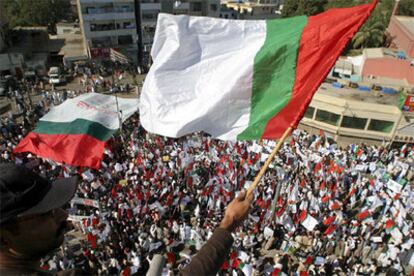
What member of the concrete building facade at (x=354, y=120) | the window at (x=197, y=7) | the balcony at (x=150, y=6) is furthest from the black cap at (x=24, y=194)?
the window at (x=197, y=7)

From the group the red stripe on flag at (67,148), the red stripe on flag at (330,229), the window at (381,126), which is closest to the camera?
the red stripe on flag at (330,229)

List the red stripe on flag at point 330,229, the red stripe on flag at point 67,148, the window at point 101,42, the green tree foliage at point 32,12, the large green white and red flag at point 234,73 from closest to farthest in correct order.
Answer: the large green white and red flag at point 234,73 < the red stripe on flag at point 330,229 < the red stripe on flag at point 67,148 < the window at point 101,42 < the green tree foliage at point 32,12

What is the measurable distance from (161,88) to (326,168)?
12.0 metres

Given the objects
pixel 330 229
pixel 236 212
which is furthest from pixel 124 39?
pixel 236 212

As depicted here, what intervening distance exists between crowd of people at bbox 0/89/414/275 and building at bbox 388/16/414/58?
24.6 metres

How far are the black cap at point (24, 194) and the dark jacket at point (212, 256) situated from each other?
1.08 m

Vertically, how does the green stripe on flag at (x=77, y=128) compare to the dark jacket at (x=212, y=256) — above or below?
below

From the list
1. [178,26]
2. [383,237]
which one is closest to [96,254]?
[178,26]

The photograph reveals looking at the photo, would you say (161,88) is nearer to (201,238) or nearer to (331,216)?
(201,238)

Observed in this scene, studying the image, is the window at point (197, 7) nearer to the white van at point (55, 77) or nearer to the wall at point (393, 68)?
the white van at point (55, 77)

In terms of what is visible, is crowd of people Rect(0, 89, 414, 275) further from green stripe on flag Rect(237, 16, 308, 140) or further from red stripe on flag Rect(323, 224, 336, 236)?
green stripe on flag Rect(237, 16, 308, 140)

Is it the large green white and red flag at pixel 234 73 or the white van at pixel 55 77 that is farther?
the white van at pixel 55 77

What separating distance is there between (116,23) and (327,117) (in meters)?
26.9

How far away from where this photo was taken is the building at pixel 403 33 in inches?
1363
